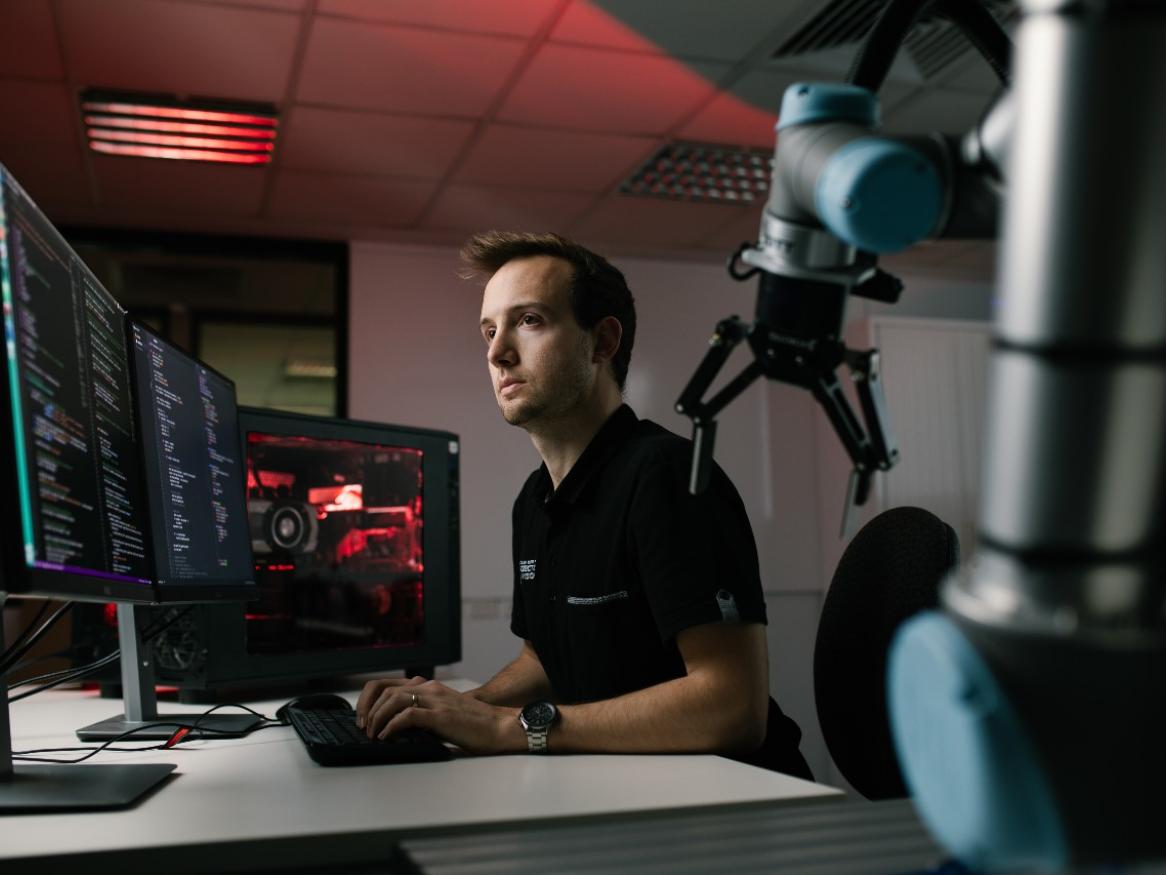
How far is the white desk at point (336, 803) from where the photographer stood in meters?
0.79

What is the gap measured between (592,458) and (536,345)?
21cm

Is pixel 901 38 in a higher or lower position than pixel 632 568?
higher

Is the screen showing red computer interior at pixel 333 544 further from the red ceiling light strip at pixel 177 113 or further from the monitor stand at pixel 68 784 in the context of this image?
the red ceiling light strip at pixel 177 113

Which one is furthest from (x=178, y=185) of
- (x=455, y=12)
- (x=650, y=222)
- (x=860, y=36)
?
(x=860, y=36)

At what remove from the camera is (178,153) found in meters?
4.04

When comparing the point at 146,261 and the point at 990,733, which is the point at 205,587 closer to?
the point at 990,733

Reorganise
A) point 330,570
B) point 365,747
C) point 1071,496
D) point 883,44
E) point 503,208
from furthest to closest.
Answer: point 503,208, point 330,570, point 365,747, point 883,44, point 1071,496

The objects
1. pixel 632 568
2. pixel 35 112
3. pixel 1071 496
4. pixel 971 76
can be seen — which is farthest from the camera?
pixel 35 112

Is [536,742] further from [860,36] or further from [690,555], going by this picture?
[860,36]

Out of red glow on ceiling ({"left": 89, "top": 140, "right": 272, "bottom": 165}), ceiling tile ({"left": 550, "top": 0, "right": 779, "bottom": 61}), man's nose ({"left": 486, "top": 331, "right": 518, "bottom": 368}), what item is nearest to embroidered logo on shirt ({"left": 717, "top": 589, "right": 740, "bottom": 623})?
man's nose ({"left": 486, "top": 331, "right": 518, "bottom": 368})

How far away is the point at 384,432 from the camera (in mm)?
2223

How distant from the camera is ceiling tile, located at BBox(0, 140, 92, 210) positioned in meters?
3.94

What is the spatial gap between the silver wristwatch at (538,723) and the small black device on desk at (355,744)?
0.34 ft

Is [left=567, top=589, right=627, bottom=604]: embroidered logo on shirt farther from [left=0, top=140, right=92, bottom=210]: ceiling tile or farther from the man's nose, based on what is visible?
[left=0, top=140, right=92, bottom=210]: ceiling tile
